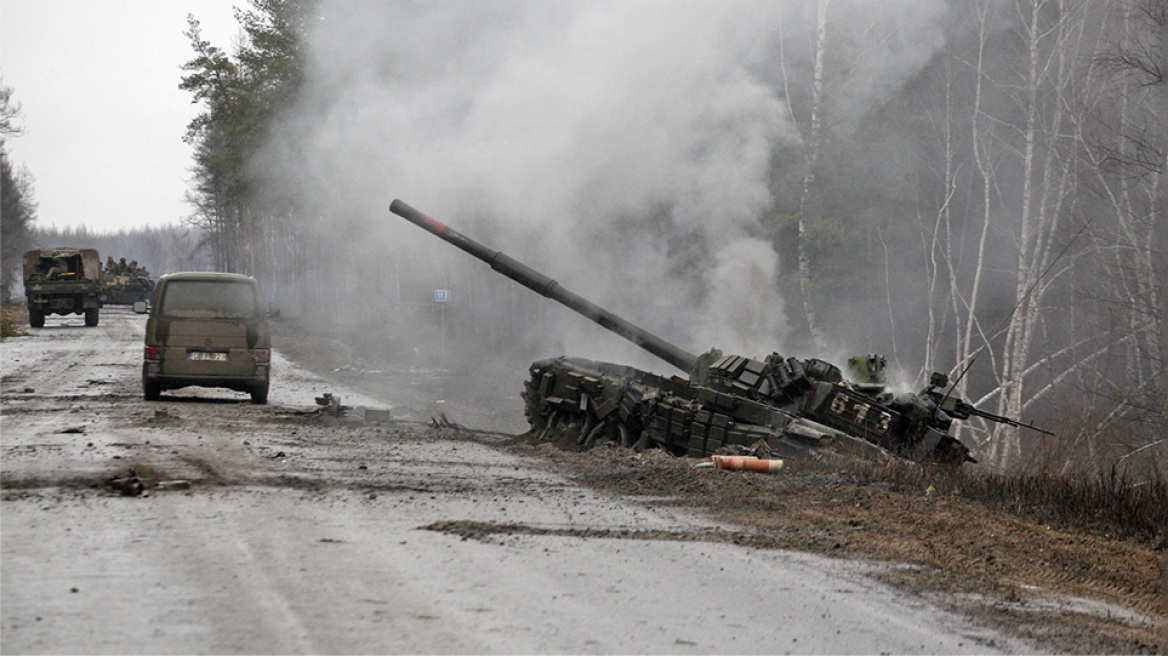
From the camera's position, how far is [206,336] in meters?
14.7

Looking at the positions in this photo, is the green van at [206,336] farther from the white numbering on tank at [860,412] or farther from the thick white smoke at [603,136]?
the white numbering on tank at [860,412]

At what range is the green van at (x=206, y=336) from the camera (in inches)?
574

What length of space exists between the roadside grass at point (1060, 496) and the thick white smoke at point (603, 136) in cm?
735

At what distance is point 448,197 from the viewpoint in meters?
22.9

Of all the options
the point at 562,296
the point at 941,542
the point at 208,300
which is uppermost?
the point at 562,296

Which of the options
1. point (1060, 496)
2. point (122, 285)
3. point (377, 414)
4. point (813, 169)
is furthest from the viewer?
point (122, 285)

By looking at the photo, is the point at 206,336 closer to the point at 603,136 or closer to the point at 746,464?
the point at 603,136

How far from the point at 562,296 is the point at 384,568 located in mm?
8058

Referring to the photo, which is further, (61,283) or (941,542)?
(61,283)

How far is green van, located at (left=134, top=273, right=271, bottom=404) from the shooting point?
47.9 ft

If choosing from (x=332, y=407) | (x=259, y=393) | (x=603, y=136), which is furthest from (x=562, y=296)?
(x=603, y=136)

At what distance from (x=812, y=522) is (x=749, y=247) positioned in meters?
9.79

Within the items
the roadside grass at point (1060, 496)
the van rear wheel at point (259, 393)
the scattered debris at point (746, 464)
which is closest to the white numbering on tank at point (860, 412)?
the roadside grass at point (1060, 496)

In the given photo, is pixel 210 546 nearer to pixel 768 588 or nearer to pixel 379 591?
pixel 379 591
